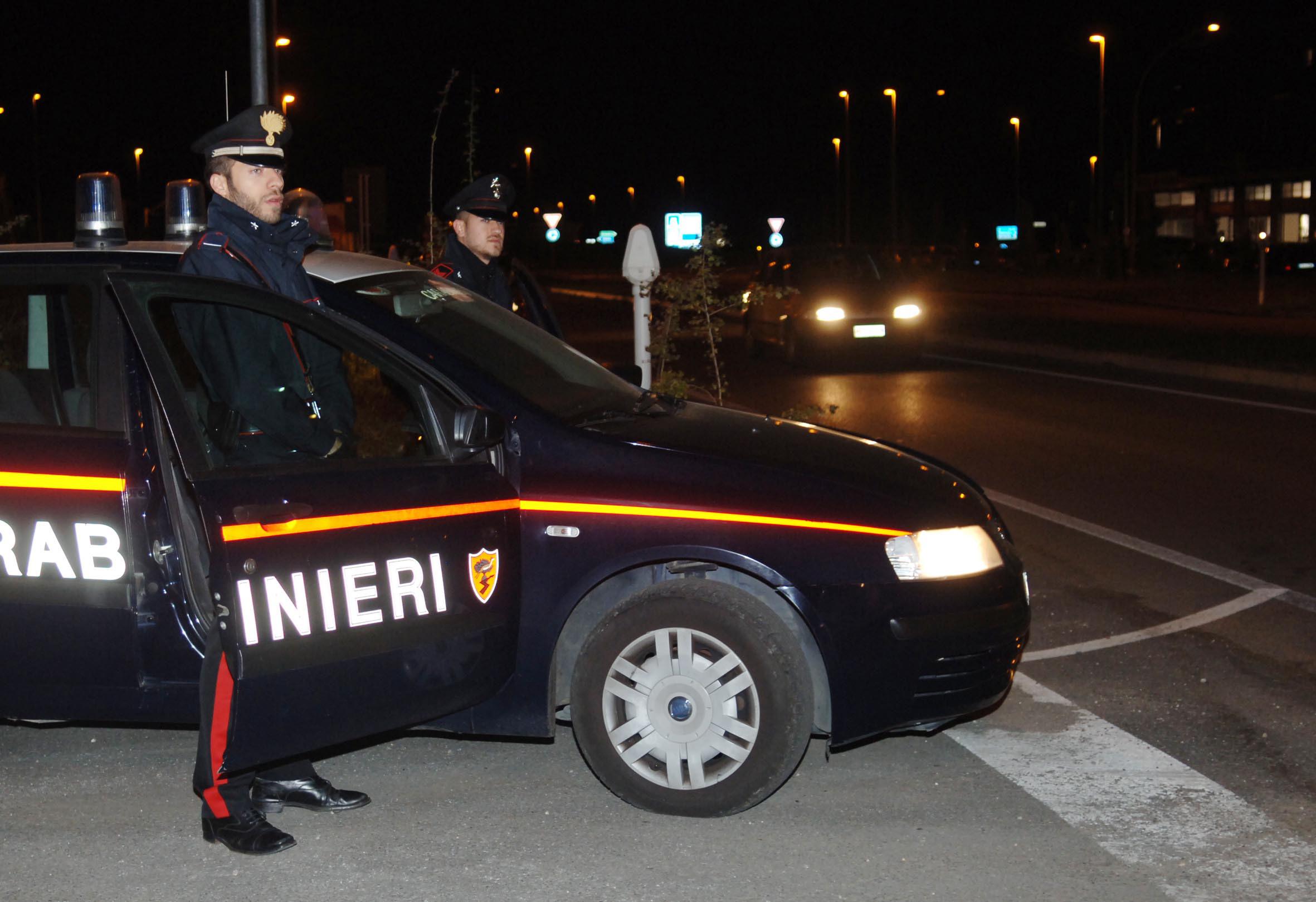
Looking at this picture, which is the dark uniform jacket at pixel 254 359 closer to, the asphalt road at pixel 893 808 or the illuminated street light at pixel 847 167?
the asphalt road at pixel 893 808

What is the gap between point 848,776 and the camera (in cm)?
471

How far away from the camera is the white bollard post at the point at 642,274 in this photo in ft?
33.8

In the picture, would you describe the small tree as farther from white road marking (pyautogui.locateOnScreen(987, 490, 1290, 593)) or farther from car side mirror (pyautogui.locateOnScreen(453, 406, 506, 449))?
car side mirror (pyautogui.locateOnScreen(453, 406, 506, 449))

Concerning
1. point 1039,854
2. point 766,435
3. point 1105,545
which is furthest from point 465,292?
point 1105,545

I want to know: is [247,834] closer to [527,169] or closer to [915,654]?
[915,654]

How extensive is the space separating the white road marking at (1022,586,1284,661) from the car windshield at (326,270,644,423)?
7.01ft

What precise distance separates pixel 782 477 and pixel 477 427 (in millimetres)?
908

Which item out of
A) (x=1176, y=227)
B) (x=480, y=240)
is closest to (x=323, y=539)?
(x=480, y=240)

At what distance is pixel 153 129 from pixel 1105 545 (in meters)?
55.3

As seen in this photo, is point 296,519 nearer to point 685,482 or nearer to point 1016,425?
point 685,482

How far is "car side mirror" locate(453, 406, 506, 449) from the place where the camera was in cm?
399

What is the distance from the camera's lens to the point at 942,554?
14.3 ft

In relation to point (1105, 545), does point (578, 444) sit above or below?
above

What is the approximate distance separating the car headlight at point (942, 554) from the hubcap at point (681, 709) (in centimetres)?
55
